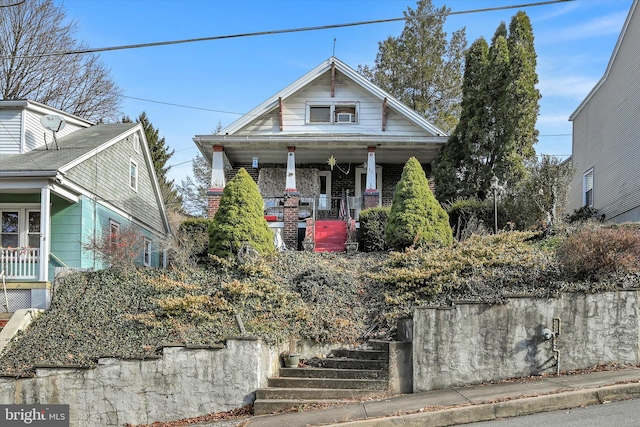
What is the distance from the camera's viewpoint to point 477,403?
902cm

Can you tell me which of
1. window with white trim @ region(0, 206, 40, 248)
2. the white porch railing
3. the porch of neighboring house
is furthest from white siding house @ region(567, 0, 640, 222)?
window with white trim @ region(0, 206, 40, 248)

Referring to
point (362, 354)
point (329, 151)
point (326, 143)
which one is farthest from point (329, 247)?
point (362, 354)

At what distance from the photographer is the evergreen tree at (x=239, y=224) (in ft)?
46.4

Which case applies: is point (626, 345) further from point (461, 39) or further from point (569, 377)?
point (461, 39)

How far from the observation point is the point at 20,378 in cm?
1105

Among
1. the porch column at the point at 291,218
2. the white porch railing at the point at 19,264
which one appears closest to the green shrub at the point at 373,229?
the porch column at the point at 291,218

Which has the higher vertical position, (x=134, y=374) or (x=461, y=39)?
(x=461, y=39)

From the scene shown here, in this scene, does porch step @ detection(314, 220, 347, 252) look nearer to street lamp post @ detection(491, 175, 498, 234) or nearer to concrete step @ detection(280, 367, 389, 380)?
street lamp post @ detection(491, 175, 498, 234)

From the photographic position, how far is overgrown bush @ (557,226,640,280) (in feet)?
36.3

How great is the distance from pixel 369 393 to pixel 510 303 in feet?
9.58

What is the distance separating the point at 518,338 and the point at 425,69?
23.9 metres

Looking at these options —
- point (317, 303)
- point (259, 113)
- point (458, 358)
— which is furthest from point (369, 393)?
point (259, 113)

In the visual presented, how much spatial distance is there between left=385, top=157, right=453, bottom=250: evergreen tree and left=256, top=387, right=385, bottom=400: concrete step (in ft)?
18.4

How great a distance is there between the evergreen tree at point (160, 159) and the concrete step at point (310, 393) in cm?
2659
